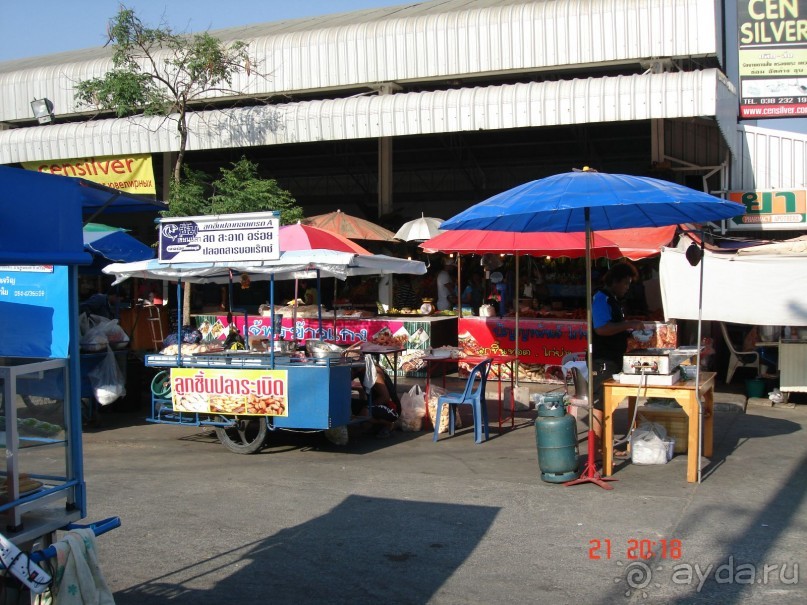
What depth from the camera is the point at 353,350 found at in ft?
33.6

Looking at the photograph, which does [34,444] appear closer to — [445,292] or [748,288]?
[748,288]

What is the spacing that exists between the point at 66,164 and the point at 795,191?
16201 millimetres

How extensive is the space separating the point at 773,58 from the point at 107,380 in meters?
15.3

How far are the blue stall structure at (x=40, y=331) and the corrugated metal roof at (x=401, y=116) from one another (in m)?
12.1

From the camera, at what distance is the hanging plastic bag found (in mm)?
10664

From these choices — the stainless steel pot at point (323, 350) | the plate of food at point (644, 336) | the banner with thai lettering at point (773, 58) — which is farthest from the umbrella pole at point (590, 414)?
the banner with thai lettering at point (773, 58)

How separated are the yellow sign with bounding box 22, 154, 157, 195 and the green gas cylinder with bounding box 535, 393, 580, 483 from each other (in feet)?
44.3

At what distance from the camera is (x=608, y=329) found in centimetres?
793

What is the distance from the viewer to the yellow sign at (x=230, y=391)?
28.9 ft

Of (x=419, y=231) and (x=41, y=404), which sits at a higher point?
(x=419, y=231)

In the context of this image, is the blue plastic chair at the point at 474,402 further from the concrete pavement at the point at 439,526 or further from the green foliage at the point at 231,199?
the green foliage at the point at 231,199

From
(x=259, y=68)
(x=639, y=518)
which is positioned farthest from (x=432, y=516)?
(x=259, y=68)

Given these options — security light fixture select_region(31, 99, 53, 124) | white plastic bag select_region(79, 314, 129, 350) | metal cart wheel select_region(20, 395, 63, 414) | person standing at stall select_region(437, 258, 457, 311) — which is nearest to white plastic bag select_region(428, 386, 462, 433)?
white plastic bag select_region(79, 314, 129, 350)
